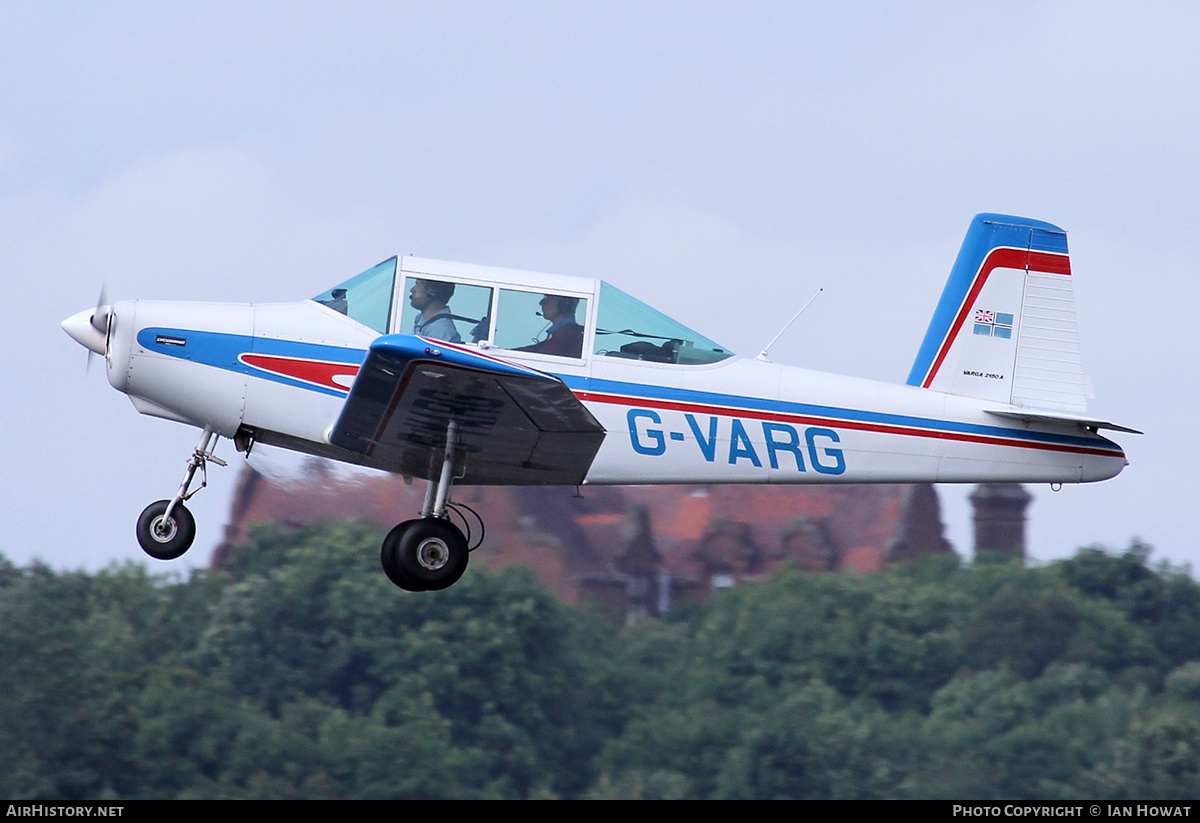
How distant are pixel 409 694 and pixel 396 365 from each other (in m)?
34.7

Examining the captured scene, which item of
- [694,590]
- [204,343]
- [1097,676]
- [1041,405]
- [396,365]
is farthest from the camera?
[694,590]

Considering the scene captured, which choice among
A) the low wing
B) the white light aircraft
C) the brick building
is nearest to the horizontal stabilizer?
the white light aircraft

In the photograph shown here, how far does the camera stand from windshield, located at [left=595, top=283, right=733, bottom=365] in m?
10.9

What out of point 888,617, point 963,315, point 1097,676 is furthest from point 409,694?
point 963,315

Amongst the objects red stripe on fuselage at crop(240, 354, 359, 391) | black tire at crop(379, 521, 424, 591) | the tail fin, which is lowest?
black tire at crop(379, 521, 424, 591)

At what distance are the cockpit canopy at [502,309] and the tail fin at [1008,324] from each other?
2.36m

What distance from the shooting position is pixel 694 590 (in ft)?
161

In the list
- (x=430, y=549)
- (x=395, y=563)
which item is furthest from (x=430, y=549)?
(x=395, y=563)

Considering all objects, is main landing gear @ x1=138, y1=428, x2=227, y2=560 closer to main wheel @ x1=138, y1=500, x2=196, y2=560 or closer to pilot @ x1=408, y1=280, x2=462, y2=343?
main wheel @ x1=138, y1=500, x2=196, y2=560

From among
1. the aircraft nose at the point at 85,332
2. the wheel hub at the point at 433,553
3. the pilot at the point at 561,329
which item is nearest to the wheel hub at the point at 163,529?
the aircraft nose at the point at 85,332

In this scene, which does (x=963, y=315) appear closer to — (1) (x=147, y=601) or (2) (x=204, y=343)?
(2) (x=204, y=343)

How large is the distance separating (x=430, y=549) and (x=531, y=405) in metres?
1.47

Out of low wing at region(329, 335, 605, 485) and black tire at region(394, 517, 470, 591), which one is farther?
black tire at region(394, 517, 470, 591)
